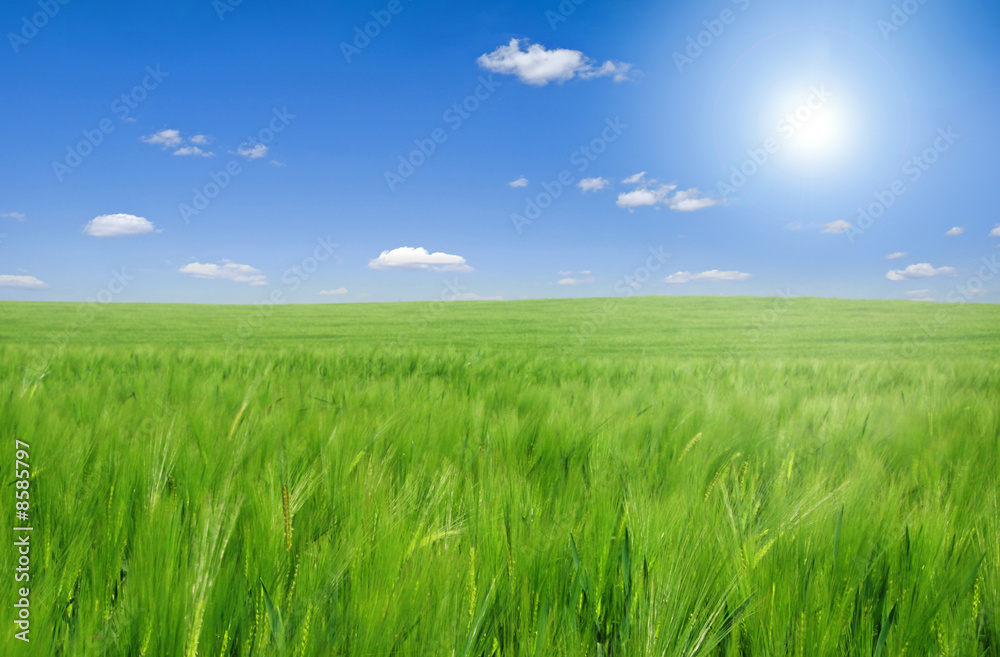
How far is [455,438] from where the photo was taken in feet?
5.11

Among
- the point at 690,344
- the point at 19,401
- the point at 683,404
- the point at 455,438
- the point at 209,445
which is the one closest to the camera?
the point at 209,445

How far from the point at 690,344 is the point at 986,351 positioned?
8348 mm

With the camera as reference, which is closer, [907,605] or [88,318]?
[907,605]

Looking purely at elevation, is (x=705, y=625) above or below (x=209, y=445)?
below

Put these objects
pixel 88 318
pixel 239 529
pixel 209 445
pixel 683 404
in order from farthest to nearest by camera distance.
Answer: pixel 88 318, pixel 683 404, pixel 209 445, pixel 239 529

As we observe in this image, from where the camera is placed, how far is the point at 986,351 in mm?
14242

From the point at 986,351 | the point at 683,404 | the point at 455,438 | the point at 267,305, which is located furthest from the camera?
the point at 267,305

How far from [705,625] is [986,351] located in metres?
19.7

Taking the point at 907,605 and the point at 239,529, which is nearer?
the point at 907,605

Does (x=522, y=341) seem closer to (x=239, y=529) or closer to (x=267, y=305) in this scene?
(x=239, y=529)

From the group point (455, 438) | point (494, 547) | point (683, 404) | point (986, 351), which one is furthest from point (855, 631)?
point (986, 351)

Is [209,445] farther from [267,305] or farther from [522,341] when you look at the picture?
[267,305]

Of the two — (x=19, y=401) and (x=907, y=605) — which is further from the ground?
(x=19, y=401)

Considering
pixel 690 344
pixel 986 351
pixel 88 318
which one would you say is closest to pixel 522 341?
pixel 690 344
